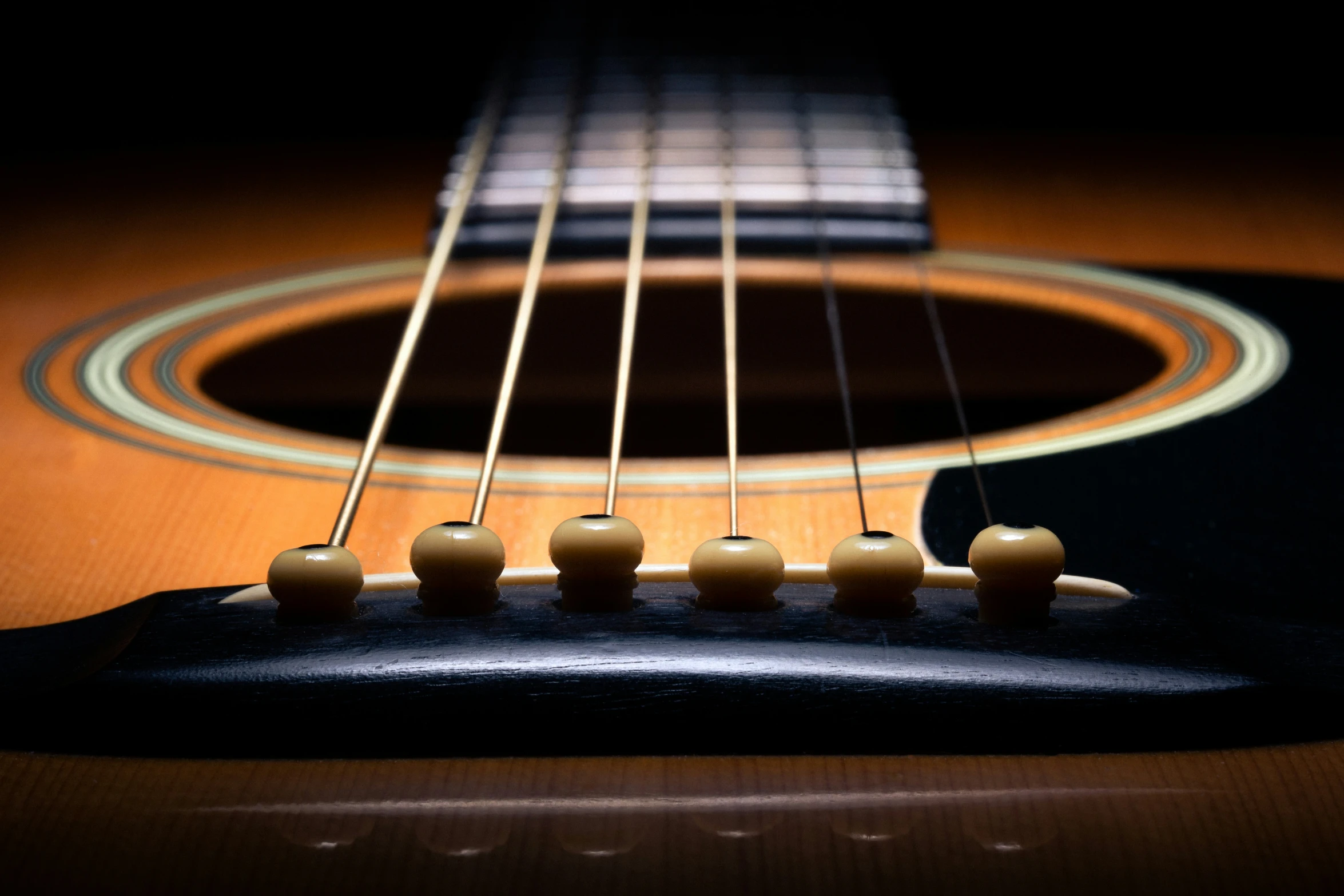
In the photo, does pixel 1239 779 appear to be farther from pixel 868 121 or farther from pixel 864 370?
pixel 868 121

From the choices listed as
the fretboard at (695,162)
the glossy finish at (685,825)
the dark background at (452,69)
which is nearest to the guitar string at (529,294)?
the fretboard at (695,162)

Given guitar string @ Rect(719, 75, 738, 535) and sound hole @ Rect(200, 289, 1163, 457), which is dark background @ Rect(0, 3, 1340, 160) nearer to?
guitar string @ Rect(719, 75, 738, 535)

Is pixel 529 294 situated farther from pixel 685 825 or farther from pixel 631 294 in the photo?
pixel 685 825

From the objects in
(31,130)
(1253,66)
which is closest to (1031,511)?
(1253,66)

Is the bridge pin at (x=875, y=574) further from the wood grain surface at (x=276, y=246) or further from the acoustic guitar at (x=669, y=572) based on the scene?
the wood grain surface at (x=276, y=246)

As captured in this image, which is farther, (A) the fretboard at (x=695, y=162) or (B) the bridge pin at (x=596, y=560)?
(A) the fretboard at (x=695, y=162)

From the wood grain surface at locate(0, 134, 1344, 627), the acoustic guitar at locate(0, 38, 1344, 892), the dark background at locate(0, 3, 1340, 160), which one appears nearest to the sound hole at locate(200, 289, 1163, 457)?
the acoustic guitar at locate(0, 38, 1344, 892)
